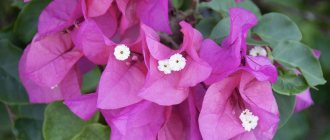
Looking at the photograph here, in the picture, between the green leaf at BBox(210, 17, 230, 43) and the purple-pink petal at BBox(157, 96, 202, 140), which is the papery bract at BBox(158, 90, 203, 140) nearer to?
the purple-pink petal at BBox(157, 96, 202, 140)

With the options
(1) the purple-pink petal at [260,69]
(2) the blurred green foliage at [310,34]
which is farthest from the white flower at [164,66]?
(2) the blurred green foliage at [310,34]

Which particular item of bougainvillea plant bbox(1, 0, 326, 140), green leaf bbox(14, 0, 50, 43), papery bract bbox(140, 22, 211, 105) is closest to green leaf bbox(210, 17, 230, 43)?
bougainvillea plant bbox(1, 0, 326, 140)

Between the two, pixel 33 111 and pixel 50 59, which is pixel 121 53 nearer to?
pixel 50 59

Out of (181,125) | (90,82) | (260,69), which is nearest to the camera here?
(260,69)

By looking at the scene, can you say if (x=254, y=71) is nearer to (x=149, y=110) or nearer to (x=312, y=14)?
(x=149, y=110)

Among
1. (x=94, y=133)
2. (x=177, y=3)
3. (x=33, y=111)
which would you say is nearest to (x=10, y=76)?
(x=33, y=111)

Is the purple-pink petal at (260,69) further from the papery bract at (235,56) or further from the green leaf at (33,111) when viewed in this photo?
the green leaf at (33,111)

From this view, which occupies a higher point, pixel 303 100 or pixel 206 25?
pixel 206 25

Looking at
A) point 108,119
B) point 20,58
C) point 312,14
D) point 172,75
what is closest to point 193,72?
point 172,75
